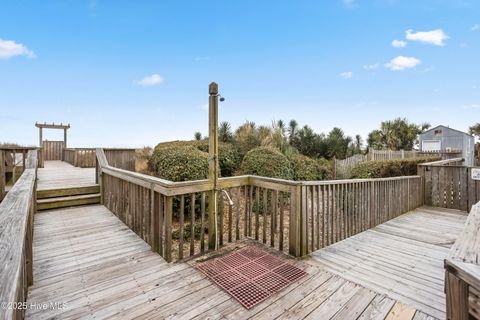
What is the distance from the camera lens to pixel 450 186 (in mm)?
5645

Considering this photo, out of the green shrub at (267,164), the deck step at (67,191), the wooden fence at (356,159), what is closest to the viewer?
the deck step at (67,191)

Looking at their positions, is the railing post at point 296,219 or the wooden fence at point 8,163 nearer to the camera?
the railing post at point 296,219

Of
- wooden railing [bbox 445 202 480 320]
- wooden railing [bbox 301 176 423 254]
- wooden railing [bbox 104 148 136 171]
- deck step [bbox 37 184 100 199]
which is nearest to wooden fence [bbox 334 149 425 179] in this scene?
wooden railing [bbox 301 176 423 254]

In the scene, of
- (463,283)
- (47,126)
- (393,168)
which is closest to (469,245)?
(463,283)

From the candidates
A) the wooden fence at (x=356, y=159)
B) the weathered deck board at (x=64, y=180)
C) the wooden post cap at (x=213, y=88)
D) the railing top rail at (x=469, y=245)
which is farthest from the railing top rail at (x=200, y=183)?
the wooden fence at (x=356, y=159)

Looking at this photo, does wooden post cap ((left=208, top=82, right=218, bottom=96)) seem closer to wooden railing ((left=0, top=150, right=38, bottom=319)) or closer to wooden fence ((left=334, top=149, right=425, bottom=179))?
wooden railing ((left=0, top=150, right=38, bottom=319))

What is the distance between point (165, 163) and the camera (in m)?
5.73

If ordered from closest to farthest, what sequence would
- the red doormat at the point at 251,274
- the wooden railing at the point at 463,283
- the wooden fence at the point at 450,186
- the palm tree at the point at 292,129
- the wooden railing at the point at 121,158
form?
the wooden railing at the point at 463,283 < the red doormat at the point at 251,274 < the wooden fence at the point at 450,186 < the wooden railing at the point at 121,158 < the palm tree at the point at 292,129

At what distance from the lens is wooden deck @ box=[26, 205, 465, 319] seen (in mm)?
1843

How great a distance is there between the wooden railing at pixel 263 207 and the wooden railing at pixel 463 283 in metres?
1.63

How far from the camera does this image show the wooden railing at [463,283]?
39.9 inches

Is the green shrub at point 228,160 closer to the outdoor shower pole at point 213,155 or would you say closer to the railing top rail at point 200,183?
the railing top rail at point 200,183

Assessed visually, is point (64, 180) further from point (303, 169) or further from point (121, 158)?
point (303, 169)

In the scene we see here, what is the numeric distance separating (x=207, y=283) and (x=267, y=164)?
13.8ft
